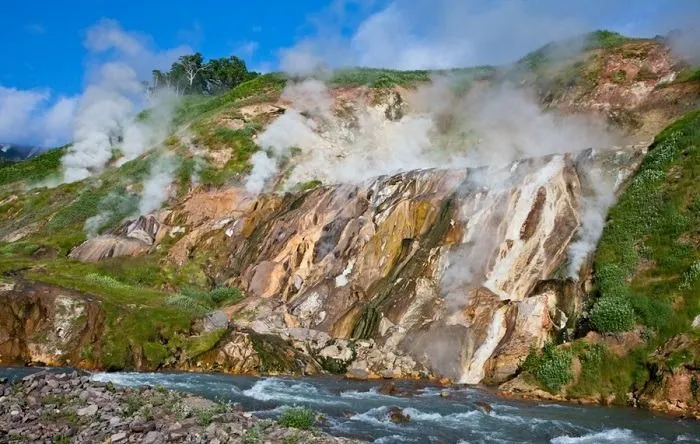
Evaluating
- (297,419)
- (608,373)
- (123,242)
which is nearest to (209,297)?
(123,242)

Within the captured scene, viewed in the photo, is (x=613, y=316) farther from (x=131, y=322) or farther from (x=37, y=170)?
(x=37, y=170)

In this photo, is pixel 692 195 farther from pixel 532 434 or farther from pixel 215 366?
pixel 215 366

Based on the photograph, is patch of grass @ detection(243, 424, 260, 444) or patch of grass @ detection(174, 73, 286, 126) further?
patch of grass @ detection(174, 73, 286, 126)

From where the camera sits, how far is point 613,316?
26.3m

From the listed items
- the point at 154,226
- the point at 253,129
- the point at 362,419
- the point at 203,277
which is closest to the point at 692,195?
the point at 362,419

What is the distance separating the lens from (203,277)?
153 ft

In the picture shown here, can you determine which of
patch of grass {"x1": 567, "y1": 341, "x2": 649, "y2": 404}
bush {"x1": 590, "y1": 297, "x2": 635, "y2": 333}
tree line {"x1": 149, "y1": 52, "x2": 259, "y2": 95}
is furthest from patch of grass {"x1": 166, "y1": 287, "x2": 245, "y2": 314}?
tree line {"x1": 149, "y1": 52, "x2": 259, "y2": 95}

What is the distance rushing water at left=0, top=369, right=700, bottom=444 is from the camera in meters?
18.8

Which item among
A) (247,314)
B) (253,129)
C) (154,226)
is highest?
(253,129)

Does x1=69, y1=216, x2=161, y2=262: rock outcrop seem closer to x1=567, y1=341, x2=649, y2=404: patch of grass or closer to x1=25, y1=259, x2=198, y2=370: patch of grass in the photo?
x1=25, y1=259, x2=198, y2=370: patch of grass

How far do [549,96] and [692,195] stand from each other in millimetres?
36559

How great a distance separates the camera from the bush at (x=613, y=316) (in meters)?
26.0

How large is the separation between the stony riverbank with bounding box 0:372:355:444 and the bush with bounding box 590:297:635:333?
14.4 metres

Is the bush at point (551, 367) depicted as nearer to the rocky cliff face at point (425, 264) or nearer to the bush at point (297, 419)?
the rocky cliff face at point (425, 264)
